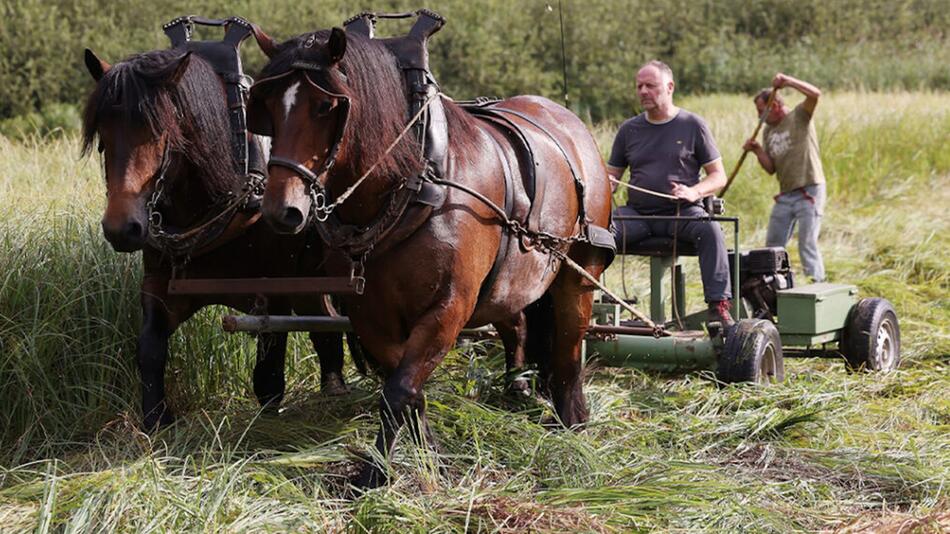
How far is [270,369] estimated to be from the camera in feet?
17.7

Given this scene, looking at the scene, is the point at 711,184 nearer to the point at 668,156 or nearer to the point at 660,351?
the point at 668,156

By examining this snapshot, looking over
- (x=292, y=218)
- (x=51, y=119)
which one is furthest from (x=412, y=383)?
(x=51, y=119)

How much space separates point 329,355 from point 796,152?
458 cm

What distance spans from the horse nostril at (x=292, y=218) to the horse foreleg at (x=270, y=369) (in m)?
Result: 1.72

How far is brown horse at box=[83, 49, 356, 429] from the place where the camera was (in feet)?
13.9

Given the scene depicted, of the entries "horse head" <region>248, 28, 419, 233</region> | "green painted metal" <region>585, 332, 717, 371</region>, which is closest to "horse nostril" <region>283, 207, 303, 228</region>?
"horse head" <region>248, 28, 419, 233</region>

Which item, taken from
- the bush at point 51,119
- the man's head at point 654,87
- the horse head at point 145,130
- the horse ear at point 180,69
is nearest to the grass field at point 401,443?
the horse head at point 145,130

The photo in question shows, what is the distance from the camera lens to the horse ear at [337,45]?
12.5 feet

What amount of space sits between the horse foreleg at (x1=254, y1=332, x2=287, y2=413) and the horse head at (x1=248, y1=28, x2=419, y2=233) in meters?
1.40

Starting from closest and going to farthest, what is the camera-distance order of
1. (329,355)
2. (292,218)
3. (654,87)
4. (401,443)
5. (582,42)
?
(292,218), (401,443), (329,355), (654,87), (582,42)

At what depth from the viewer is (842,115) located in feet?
49.6

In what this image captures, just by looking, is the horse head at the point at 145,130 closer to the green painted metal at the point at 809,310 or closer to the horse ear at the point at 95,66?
the horse ear at the point at 95,66

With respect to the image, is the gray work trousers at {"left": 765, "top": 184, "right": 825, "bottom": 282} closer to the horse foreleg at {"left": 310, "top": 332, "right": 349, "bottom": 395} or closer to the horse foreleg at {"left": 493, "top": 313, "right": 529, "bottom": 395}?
the horse foreleg at {"left": 493, "top": 313, "right": 529, "bottom": 395}

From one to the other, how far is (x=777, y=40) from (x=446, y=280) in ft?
72.6
